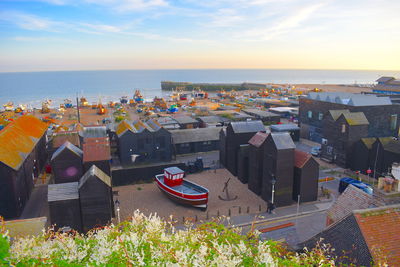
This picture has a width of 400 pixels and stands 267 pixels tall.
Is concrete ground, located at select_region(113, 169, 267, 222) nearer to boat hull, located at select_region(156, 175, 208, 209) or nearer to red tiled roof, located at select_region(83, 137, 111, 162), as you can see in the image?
boat hull, located at select_region(156, 175, 208, 209)

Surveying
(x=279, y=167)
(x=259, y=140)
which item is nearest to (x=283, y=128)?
(x=259, y=140)

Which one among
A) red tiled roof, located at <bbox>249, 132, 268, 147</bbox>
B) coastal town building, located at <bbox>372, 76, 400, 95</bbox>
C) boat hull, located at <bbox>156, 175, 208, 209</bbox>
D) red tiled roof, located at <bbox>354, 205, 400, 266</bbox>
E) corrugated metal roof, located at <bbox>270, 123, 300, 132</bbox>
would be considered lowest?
boat hull, located at <bbox>156, 175, 208, 209</bbox>

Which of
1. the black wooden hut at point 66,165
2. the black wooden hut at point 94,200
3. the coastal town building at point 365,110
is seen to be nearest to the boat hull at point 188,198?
the black wooden hut at point 94,200

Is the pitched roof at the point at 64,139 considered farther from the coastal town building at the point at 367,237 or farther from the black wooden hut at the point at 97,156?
the coastal town building at the point at 367,237

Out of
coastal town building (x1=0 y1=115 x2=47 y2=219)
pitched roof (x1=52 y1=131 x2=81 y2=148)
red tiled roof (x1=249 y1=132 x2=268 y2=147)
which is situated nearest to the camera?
coastal town building (x1=0 y1=115 x2=47 y2=219)

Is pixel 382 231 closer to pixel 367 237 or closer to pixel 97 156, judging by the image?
pixel 367 237

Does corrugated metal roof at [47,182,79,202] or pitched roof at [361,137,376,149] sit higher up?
pitched roof at [361,137,376,149]

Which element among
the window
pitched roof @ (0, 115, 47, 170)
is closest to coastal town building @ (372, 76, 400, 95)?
the window
